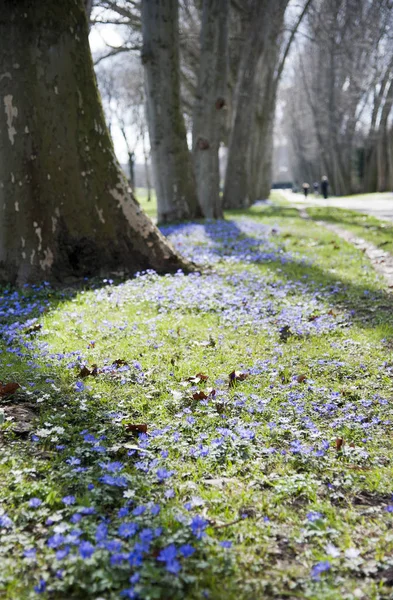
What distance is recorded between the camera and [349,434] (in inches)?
121

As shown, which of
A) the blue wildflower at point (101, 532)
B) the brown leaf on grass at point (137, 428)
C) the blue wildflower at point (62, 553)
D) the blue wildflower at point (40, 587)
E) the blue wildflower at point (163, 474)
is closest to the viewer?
the blue wildflower at point (40, 587)

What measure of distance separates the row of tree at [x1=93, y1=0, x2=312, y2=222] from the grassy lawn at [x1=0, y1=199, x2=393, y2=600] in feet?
29.8

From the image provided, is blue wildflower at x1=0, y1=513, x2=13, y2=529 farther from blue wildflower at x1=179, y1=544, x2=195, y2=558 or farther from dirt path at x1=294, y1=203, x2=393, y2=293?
dirt path at x1=294, y1=203, x2=393, y2=293

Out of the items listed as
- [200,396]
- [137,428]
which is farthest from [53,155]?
[137,428]

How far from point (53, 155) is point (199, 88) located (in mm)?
11567

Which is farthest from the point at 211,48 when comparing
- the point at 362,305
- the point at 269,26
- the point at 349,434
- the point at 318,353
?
the point at 349,434

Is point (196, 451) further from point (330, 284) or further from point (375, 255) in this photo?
point (375, 255)

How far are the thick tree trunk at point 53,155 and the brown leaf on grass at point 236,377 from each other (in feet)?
12.0

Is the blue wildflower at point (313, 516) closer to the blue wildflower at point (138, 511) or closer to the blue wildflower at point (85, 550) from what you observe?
the blue wildflower at point (138, 511)

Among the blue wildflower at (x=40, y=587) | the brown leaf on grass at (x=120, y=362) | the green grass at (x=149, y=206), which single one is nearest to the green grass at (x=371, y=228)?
the green grass at (x=149, y=206)

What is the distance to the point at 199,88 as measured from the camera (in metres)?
16.9

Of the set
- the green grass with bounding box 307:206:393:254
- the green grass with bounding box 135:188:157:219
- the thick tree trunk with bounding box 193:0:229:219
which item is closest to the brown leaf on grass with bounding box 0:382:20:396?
the green grass with bounding box 307:206:393:254

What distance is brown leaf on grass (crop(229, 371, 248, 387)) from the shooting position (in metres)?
3.74

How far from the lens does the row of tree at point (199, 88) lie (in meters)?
13.3
